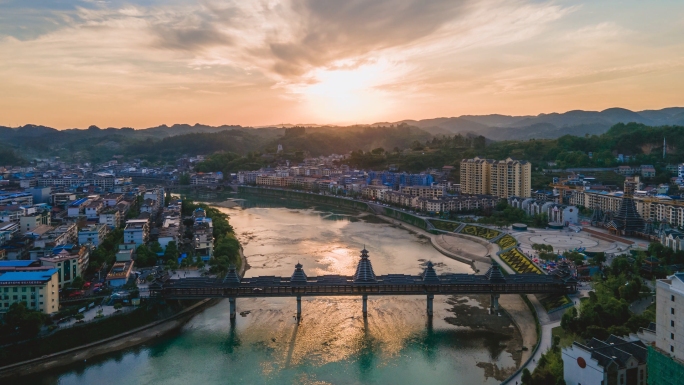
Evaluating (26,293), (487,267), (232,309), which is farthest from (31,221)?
(487,267)

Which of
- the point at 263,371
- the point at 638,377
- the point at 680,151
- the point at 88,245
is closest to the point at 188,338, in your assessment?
the point at 263,371

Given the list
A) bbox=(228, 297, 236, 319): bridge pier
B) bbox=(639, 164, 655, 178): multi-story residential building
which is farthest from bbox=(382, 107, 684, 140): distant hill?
bbox=(228, 297, 236, 319): bridge pier

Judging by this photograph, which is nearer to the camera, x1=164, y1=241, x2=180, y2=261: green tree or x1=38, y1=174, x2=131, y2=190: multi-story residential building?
x1=164, y1=241, x2=180, y2=261: green tree

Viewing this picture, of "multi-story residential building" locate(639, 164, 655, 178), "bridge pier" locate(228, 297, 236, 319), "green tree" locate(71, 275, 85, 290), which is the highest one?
"multi-story residential building" locate(639, 164, 655, 178)

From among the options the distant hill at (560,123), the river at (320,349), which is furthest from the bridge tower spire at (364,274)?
the distant hill at (560,123)

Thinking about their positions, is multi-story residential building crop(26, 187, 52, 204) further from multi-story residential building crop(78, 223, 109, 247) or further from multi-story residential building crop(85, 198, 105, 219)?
multi-story residential building crop(78, 223, 109, 247)

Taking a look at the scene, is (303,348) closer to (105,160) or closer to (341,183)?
(341,183)
